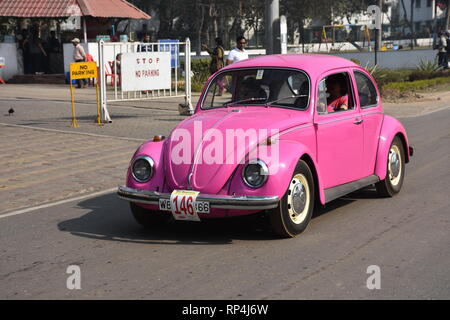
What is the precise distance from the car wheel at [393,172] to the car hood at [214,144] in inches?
67.5

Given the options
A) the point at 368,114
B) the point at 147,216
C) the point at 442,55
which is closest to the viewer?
the point at 147,216

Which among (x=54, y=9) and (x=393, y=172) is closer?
(x=393, y=172)

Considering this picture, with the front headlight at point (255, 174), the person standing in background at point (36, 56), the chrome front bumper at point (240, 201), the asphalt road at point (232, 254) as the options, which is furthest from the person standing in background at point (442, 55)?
the chrome front bumper at point (240, 201)

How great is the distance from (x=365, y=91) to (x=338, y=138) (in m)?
1.19

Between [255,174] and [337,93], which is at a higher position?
[337,93]

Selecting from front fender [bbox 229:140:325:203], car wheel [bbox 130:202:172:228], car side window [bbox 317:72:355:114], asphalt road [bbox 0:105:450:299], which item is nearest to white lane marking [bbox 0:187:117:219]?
asphalt road [bbox 0:105:450:299]

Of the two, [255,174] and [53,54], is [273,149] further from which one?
[53,54]

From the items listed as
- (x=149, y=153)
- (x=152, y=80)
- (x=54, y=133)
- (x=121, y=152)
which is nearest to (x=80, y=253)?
(x=149, y=153)

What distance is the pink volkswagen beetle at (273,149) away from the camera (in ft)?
22.6

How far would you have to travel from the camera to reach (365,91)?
29.7 feet

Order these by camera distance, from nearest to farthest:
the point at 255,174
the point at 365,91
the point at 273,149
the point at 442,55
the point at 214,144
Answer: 1. the point at 255,174
2. the point at 273,149
3. the point at 214,144
4. the point at 365,91
5. the point at 442,55

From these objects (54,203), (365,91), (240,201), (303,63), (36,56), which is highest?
(303,63)

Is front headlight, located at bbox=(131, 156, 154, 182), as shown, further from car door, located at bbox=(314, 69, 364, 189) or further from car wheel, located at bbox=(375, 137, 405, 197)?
car wheel, located at bbox=(375, 137, 405, 197)

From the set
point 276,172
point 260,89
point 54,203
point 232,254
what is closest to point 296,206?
point 276,172
